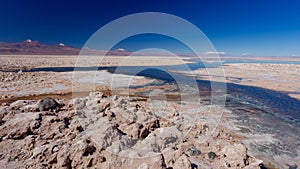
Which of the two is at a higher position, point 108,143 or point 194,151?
point 108,143

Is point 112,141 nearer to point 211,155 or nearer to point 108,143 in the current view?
point 108,143

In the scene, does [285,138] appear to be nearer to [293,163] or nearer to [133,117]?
[293,163]

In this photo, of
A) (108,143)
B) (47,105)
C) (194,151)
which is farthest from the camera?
(47,105)

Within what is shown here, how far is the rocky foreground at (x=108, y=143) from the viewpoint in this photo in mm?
4527

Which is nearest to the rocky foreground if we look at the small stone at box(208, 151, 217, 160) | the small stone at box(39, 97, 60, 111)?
the small stone at box(208, 151, 217, 160)

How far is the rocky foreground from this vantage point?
4.53 meters

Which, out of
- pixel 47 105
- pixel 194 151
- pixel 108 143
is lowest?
pixel 194 151

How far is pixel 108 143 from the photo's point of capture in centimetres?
504

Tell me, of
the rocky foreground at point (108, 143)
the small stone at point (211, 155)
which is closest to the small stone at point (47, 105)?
the rocky foreground at point (108, 143)

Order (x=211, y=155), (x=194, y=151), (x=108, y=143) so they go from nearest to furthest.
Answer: (x=108, y=143), (x=211, y=155), (x=194, y=151)

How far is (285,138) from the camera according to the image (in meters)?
8.23

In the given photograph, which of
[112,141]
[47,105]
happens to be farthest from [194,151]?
[47,105]

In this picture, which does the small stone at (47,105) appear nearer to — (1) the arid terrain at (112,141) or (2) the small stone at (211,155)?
(1) the arid terrain at (112,141)

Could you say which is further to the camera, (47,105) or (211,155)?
(47,105)
